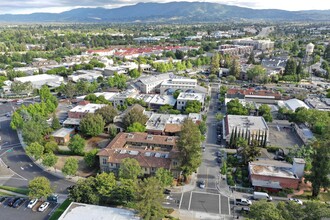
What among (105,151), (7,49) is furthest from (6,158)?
(7,49)

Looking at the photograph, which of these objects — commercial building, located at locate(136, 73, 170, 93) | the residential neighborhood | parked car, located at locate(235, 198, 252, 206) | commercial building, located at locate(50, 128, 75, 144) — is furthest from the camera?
commercial building, located at locate(136, 73, 170, 93)

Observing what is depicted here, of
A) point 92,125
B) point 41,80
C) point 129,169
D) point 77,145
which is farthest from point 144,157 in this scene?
point 41,80

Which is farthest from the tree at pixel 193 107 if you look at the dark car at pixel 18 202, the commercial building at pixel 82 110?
the dark car at pixel 18 202

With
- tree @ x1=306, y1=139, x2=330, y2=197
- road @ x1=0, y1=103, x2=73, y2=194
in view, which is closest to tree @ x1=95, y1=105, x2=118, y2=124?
road @ x1=0, y1=103, x2=73, y2=194

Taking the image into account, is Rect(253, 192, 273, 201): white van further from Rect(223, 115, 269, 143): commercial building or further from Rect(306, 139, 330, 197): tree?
Rect(223, 115, 269, 143): commercial building

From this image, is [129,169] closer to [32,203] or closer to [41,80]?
[32,203]

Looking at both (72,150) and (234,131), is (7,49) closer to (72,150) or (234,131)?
(72,150)
